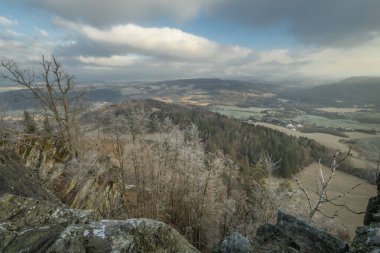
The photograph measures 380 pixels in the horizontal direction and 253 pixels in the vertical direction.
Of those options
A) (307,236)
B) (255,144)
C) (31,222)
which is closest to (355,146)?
(255,144)

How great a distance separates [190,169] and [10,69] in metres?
19.9

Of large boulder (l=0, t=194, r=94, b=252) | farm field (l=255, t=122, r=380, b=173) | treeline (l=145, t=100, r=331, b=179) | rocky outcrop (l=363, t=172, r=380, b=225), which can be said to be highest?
large boulder (l=0, t=194, r=94, b=252)

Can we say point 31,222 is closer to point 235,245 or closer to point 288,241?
point 235,245

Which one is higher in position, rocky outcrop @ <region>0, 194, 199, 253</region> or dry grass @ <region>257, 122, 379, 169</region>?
rocky outcrop @ <region>0, 194, 199, 253</region>

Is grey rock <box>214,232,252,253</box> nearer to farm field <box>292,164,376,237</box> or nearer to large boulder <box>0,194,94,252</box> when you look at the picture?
large boulder <box>0,194,94,252</box>

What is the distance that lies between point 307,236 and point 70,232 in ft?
25.5

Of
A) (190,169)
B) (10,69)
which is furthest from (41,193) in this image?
(10,69)

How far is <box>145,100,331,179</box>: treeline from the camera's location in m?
81.8

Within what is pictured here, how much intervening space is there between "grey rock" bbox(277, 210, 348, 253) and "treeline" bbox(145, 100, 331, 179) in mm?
61629

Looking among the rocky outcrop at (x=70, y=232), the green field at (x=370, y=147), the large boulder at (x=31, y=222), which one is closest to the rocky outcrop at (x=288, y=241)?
the rocky outcrop at (x=70, y=232)

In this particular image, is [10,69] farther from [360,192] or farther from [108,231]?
[360,192]

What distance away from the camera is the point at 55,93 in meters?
27.1

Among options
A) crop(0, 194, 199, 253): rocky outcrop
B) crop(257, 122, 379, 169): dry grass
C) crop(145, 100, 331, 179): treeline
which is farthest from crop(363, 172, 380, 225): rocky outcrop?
crop(257, 122, 379, 169): dry grass

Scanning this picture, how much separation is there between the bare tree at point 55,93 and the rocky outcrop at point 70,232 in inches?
701
